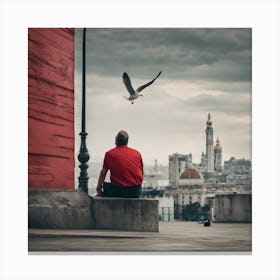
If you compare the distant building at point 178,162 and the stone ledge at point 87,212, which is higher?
the distant building at point 178,162

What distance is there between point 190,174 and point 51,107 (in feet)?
5.53

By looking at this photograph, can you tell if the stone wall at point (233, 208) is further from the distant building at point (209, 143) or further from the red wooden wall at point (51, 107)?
the red wooden wall at point (51, 107)

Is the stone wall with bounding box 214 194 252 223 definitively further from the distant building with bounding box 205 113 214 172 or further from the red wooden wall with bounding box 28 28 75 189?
the red wooden wall with bounding box 28 28 75 189

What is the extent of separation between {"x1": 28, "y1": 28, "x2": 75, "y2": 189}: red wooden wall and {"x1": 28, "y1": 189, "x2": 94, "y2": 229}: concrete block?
0.17m

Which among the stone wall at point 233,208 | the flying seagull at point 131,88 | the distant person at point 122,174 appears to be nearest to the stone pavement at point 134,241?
the stone wall at point 233,208

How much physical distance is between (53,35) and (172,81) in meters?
1.39

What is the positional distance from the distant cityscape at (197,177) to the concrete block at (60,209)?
0.20 m

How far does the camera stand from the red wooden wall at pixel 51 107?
1141 centimetres

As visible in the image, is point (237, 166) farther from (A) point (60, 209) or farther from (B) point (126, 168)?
(A) point (60, 209)

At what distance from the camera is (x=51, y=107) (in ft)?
37.9
